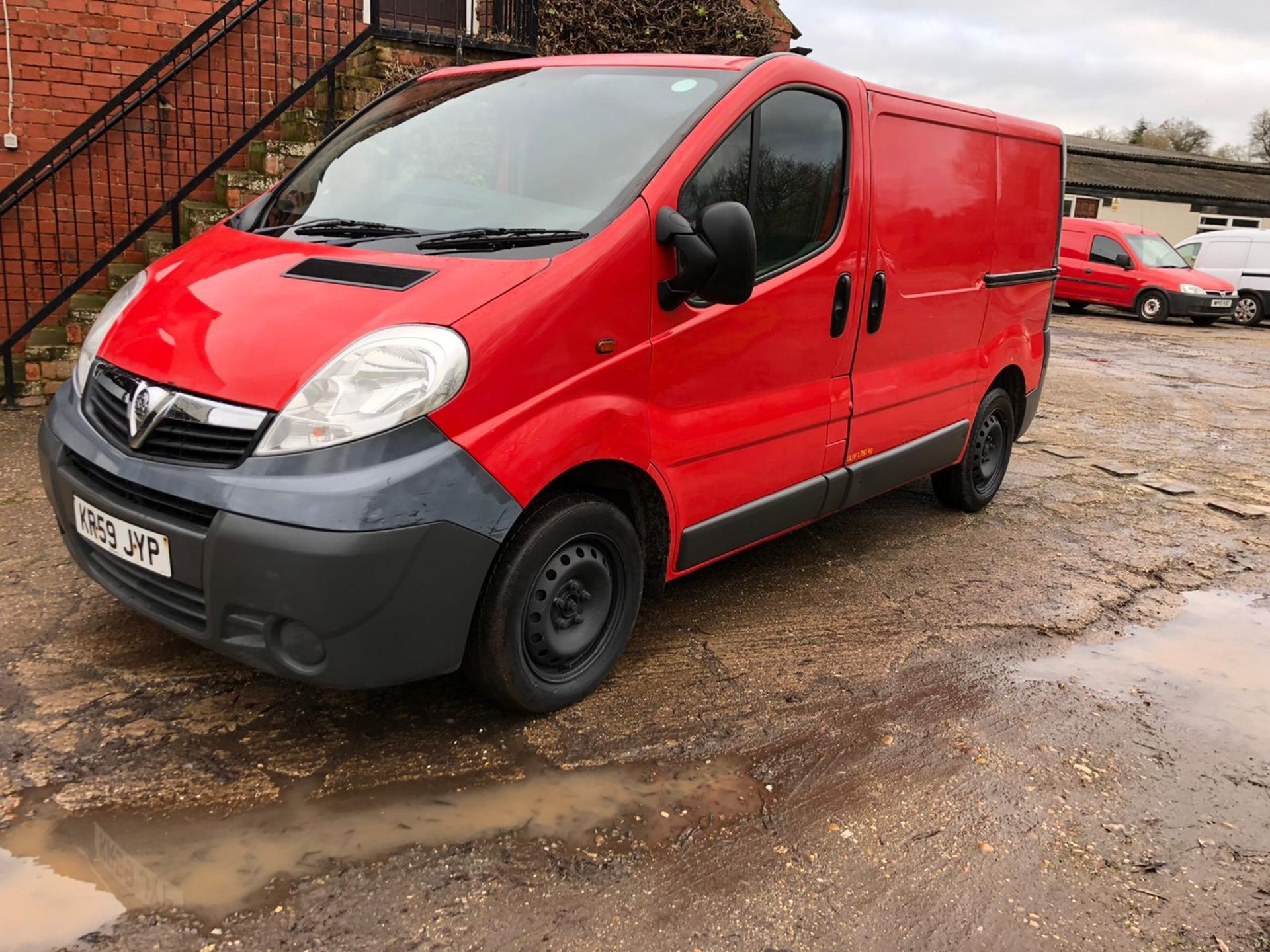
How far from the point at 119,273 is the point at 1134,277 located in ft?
55.5

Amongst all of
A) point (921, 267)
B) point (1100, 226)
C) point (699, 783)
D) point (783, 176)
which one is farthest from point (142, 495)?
point (1100, 226)

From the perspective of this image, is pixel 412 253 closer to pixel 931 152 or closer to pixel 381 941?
pixel 381 941

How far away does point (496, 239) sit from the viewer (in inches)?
111

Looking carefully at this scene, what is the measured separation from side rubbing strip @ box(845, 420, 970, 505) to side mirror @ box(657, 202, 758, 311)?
4.48ft

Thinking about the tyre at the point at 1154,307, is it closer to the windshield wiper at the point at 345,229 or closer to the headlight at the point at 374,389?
the windshield wiper at the point at 345,229

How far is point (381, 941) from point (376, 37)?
7.82 meters

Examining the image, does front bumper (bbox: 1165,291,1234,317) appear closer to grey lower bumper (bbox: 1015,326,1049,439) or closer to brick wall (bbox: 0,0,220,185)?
grey lower bumper (bbox: 1015,326,1049,439)

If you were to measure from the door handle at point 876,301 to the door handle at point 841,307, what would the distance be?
0.17 meters

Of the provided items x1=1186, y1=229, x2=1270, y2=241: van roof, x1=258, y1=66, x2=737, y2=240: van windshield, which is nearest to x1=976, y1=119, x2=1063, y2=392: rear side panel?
x1=258, y1=66, x2=737, y2=240: van windshield

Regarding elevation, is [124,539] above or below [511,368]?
below

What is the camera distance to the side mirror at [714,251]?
287 cm

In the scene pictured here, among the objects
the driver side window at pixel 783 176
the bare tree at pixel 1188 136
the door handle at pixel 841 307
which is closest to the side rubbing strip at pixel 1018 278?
the door handle at pixel 841 307

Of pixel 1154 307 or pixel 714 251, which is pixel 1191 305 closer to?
pixel 1154 307

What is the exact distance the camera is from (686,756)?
2854 millimetres
